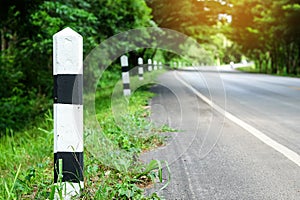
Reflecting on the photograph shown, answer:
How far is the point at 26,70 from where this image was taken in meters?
12.8

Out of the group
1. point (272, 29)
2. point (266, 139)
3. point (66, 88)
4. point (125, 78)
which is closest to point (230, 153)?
point (266, 139)

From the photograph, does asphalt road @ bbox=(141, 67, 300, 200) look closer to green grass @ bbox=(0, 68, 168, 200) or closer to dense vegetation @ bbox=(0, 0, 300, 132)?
green grass @ bbox=(0, 68, 168, 200)

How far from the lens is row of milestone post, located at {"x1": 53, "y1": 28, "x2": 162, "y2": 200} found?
100 inches

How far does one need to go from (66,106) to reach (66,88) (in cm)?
11

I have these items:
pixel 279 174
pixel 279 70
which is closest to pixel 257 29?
pixel 279 70

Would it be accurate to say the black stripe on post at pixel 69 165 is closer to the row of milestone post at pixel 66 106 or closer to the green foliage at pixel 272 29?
the row of milestone post at pixel 66 106

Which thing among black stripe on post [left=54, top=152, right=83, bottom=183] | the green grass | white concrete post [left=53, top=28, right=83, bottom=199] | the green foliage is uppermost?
the green foliage

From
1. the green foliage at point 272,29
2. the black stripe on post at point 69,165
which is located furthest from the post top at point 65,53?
the green foliage at point 272,29

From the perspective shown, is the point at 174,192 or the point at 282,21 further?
the point at 282,21

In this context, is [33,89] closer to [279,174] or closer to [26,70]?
[26,70]

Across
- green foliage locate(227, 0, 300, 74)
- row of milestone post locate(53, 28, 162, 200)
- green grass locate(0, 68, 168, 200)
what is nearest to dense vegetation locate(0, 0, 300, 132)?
green foliage locate(227, 0, 300, 74)

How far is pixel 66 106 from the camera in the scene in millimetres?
2549

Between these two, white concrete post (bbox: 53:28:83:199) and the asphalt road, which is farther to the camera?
the asphalt road

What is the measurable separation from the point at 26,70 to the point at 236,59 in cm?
9917
